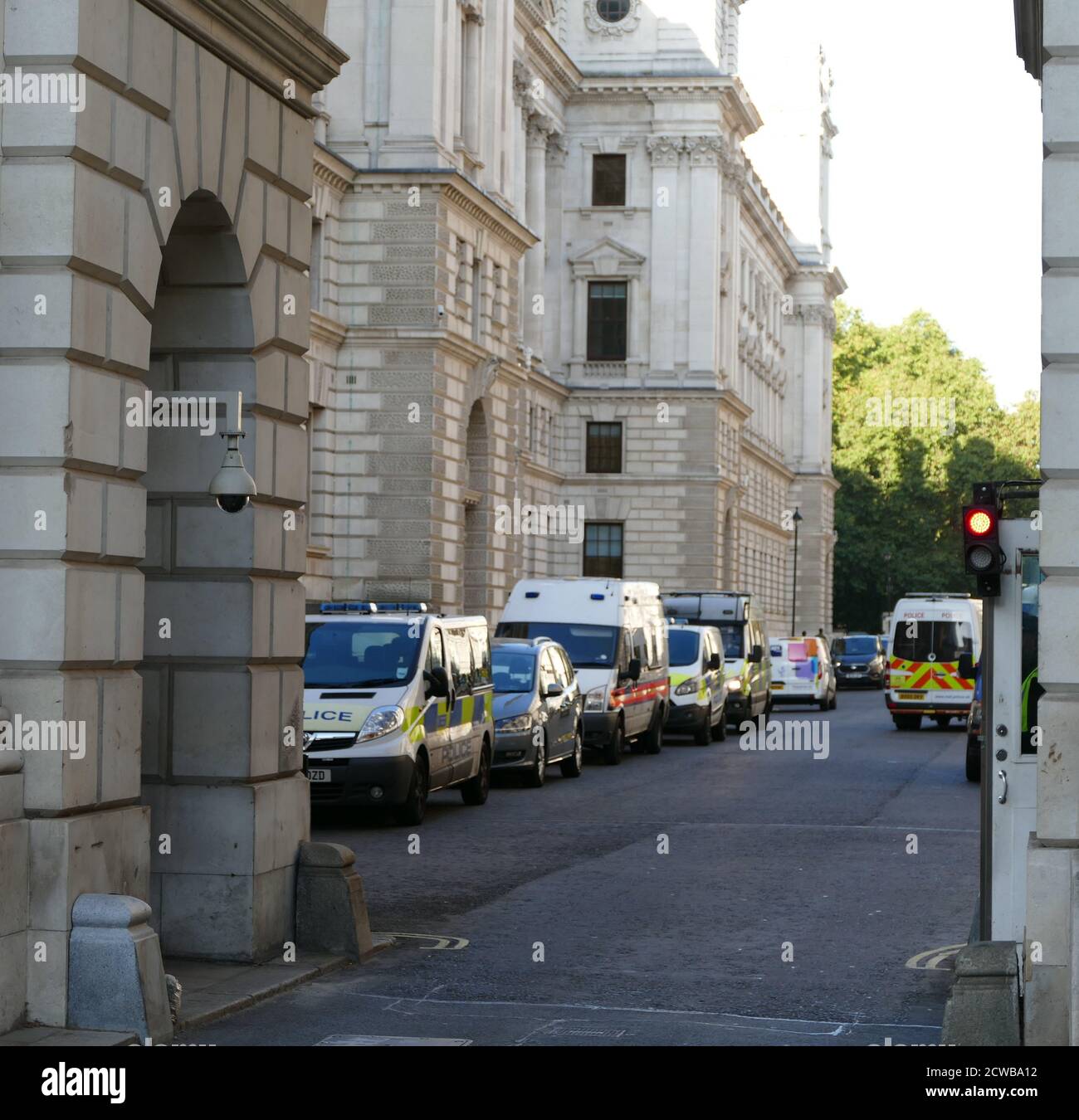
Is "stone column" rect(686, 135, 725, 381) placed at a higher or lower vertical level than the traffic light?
higher

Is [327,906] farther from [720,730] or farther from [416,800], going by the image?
[720,730]

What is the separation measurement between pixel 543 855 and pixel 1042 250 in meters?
9.70

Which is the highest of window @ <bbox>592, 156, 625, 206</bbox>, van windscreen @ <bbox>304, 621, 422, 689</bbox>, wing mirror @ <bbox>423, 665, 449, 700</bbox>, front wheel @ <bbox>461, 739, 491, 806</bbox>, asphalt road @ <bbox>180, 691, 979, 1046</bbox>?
window @ <bbox>592, 156, 625, 206</bbox>

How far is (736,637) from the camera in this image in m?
43.6

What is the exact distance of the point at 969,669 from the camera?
89.1ft

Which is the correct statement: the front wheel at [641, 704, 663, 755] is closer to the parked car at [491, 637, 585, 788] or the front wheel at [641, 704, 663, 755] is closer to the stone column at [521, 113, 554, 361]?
the parked car at [491, 637, 585, 788]

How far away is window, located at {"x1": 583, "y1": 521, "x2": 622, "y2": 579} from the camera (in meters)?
73.4

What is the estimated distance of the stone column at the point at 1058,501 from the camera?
350 inches

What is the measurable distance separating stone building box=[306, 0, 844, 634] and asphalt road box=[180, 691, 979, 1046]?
20709 millimetres

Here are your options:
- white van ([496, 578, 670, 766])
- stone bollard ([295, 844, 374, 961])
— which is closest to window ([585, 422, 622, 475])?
white van ([496, 578, 670, 766])

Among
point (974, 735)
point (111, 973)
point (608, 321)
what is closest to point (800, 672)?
point (608, 321)

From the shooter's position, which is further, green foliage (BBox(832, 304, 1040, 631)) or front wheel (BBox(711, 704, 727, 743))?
green foliage (BBox(832, 304, 1040, 631))

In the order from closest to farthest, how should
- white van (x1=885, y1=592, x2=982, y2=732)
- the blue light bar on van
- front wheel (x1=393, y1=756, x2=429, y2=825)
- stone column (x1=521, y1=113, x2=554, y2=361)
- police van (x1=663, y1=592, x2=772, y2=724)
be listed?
front wheel (x1=393, y1=756, x2=429, y2=825), the blue light bar on van, white van (x1=885, y1=592, x2=982, y2=732), police van (x1=663, y1=592, x2=772, y2=724), stone column (x1=521, y1=113, x2=554, y2=361)

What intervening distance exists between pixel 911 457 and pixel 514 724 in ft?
286
